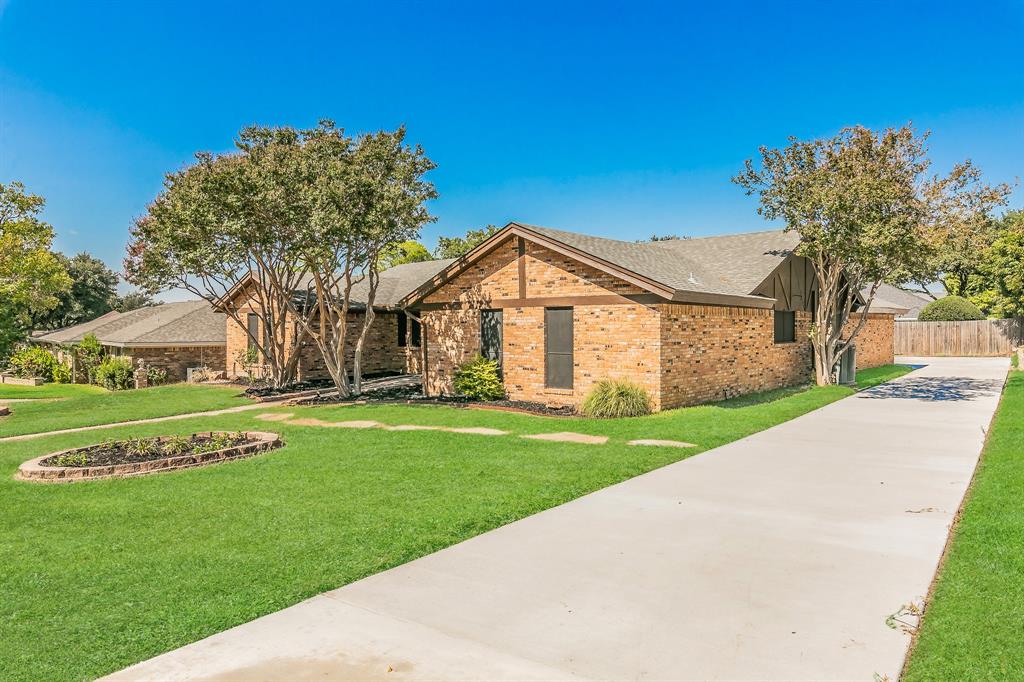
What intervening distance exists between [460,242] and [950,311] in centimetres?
3655

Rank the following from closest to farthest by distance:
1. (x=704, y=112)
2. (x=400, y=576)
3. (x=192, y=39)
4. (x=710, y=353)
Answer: (x=400, y=576) < (x=710, y=353) < (x=192, y=39) < (x=704, y=112)

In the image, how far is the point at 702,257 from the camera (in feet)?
72.7

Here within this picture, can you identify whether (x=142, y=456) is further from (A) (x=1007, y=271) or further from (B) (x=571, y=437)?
(A) (x=1007, y=271)

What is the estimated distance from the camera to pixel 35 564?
5.72 metres

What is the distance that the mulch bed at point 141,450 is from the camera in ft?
32.2

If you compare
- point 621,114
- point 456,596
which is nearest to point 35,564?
point 456,596

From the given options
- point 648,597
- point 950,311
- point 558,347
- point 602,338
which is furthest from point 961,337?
point 648,597

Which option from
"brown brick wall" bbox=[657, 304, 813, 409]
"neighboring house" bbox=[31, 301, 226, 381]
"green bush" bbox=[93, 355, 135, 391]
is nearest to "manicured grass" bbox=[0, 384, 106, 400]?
"green bush" bbox=[93, 355, 135, 391]

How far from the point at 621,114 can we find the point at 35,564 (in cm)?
2623

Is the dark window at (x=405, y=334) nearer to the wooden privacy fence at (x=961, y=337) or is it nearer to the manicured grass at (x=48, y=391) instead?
the manicured grass at (x=48, y=391)

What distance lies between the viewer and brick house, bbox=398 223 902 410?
1525 cm

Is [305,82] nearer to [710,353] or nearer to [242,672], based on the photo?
[710,353]

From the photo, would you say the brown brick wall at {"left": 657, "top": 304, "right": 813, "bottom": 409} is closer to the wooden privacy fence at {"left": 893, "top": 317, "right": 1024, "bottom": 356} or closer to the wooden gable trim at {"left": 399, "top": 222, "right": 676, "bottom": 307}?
the wooden gable trim at {"left": 399, "top": 222, "right": 676, "bottom": 307}

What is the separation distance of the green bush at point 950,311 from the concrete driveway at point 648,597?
130 feet
